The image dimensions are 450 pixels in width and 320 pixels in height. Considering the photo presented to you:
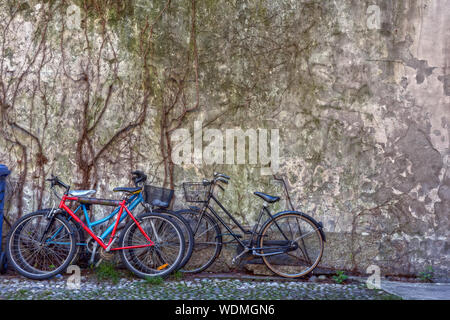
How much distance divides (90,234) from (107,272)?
49 cm


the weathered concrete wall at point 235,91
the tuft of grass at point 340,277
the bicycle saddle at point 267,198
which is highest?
the weathered concrete wall at point 235,91

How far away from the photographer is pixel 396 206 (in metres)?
5.55

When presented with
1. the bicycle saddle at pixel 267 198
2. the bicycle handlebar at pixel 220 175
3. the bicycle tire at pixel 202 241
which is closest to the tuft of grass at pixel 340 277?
the bicycle saddle at pixel 267 198

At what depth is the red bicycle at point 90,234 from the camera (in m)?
4.99

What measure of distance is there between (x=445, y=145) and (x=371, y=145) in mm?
906

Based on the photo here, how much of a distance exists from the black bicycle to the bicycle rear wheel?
133cm

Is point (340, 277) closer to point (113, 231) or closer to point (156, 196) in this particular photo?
point (156, 196)

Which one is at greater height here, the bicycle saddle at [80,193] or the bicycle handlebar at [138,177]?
the bicycle handlebar at [138,177]

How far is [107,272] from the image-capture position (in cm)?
517

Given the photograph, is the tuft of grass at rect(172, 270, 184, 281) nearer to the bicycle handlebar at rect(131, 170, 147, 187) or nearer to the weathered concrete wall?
the weathered concrete wall

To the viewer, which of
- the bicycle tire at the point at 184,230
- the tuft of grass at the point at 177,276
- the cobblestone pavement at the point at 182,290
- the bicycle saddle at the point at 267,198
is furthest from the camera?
the bicycle saddle at the point at 267,198

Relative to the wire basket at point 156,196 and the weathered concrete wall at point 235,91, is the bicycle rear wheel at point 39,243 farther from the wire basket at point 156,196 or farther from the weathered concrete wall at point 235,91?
the wire basket at point 156,196

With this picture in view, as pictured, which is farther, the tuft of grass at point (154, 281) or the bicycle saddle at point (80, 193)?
the bicycle saddle at point (80, 193)

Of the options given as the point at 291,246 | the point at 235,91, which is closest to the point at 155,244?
the point at 291,246
